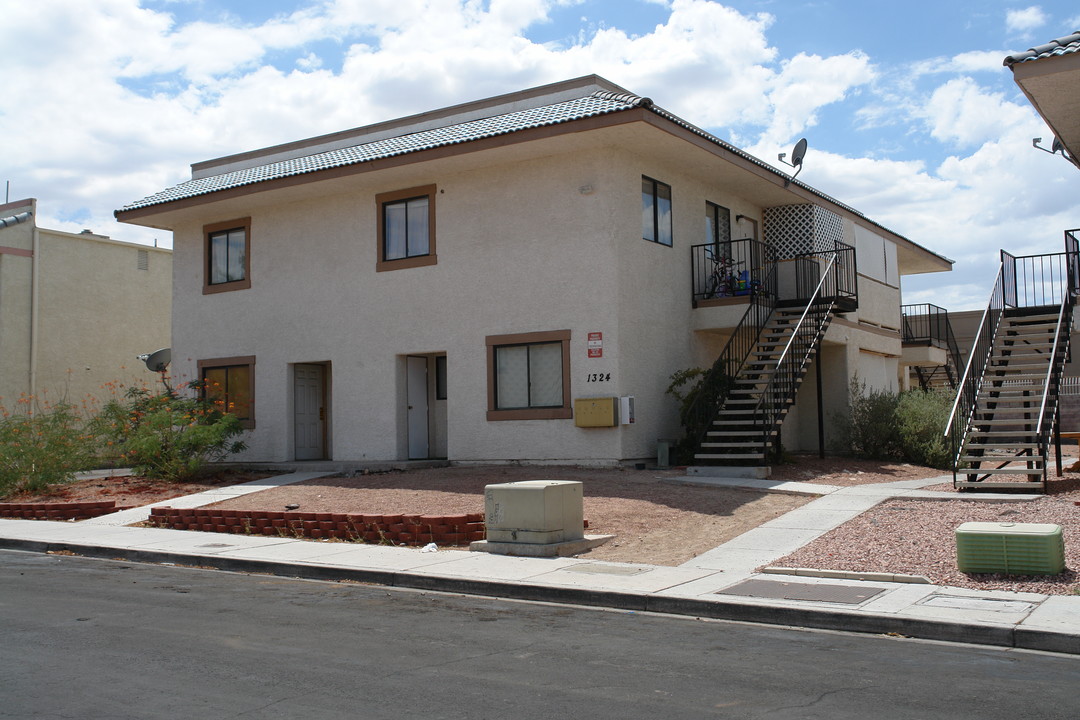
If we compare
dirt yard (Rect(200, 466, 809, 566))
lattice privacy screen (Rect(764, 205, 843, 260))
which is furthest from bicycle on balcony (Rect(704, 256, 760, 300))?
dirt yard (Rect(200, 466, 809, 566))

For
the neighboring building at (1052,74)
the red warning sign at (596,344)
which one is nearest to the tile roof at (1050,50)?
the neighboring building at (1052,74)

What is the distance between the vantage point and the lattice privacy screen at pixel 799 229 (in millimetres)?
23422

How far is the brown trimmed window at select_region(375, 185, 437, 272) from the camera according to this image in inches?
797

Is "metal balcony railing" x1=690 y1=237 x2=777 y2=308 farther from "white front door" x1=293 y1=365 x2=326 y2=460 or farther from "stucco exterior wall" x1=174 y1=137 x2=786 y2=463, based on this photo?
"white front door" x1=293 y1=365 x2=326 y2=460

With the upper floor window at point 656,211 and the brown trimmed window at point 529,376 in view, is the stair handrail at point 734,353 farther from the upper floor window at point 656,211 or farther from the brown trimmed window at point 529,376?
the brown trimmed window at point 529,376

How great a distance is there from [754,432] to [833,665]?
10.7 meters

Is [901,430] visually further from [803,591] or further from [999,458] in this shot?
[803,591]

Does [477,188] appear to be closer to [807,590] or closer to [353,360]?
[353,360]

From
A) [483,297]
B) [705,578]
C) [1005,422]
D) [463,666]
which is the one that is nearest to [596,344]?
[483,297]

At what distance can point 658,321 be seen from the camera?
19.3m

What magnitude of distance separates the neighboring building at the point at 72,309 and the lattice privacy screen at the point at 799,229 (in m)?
18.1

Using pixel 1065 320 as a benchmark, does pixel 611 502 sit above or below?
below

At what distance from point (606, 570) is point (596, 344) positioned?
7732 mm

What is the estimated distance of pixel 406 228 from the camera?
20656 mm
